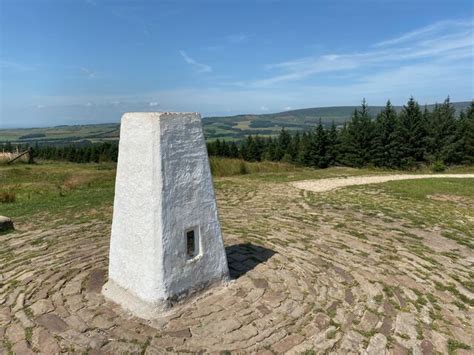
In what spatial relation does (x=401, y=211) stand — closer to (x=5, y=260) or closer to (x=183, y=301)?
(x=183, y=301)

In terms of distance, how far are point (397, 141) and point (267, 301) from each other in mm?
38643

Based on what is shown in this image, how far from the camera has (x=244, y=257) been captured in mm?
6461

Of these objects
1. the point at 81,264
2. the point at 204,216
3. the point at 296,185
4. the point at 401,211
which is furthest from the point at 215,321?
the point at 296,185

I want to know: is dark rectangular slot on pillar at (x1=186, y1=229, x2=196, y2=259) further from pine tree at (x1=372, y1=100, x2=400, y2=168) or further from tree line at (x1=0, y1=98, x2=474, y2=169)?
pine tree at (x1=372, y1=100, x2=400, y2=168)

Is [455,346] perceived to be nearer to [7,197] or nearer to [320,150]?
[7,197]

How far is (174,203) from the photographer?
4625mm

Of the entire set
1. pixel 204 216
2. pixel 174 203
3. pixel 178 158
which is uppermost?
pixel 178 158

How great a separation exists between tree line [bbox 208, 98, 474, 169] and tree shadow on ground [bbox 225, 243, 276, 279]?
116ft

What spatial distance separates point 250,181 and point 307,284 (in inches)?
430

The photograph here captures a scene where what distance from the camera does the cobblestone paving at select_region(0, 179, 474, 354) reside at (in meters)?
4.00

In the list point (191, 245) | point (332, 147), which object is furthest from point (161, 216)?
point (332, 147)

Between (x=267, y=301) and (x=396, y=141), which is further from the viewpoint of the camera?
(x=396, y=141)

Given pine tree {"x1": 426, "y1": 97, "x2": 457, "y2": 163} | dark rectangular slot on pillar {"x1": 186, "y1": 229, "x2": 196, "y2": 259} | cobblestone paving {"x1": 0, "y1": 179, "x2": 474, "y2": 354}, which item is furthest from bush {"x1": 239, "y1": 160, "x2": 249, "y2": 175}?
pine tree {"x1": 426, "y1": 97, "x2": 457, "y2": 163}

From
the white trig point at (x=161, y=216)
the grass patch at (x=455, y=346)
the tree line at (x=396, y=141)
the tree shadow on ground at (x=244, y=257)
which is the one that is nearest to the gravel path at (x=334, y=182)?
the tree shadow on ground at (x=244, y=257)
